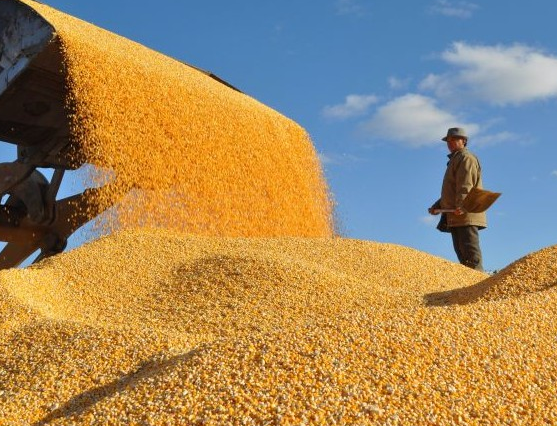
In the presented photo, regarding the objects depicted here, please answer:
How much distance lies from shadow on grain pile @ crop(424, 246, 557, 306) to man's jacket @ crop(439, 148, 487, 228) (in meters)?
1.16

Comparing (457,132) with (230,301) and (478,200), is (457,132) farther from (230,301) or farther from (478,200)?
(230,301)

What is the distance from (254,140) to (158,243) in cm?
104

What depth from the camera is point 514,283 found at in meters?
3.81

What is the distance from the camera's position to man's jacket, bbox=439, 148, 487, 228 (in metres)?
5.41

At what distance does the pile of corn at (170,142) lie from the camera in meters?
4.34

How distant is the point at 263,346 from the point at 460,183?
3.57 meters

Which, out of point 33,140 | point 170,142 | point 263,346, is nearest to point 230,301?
point 170,142

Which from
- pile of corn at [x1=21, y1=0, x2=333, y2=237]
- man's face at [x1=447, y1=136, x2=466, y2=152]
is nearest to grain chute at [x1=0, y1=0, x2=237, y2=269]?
pile of corn at [x1=21, y1=0, x2=333, y2=237]

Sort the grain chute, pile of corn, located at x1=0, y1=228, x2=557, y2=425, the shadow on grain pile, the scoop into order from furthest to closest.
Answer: the scoop, the grain chute, the shadow on grain pile, pile of corn, located at x1=0, y1=228, x2=557, y2=425

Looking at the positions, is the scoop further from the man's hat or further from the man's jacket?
the man's hat

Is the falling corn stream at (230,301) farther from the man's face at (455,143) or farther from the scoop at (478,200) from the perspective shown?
the man's face at (455,143)

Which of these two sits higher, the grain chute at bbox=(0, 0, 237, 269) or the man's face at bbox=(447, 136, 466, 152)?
the man's face at bbox=(447, 136, 466, 152)

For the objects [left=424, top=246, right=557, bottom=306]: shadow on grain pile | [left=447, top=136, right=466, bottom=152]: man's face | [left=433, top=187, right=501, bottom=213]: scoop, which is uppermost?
[left=447, top=136, right=466, bottom=152]: man's face

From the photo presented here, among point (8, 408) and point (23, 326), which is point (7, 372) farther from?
point (23, 326)
